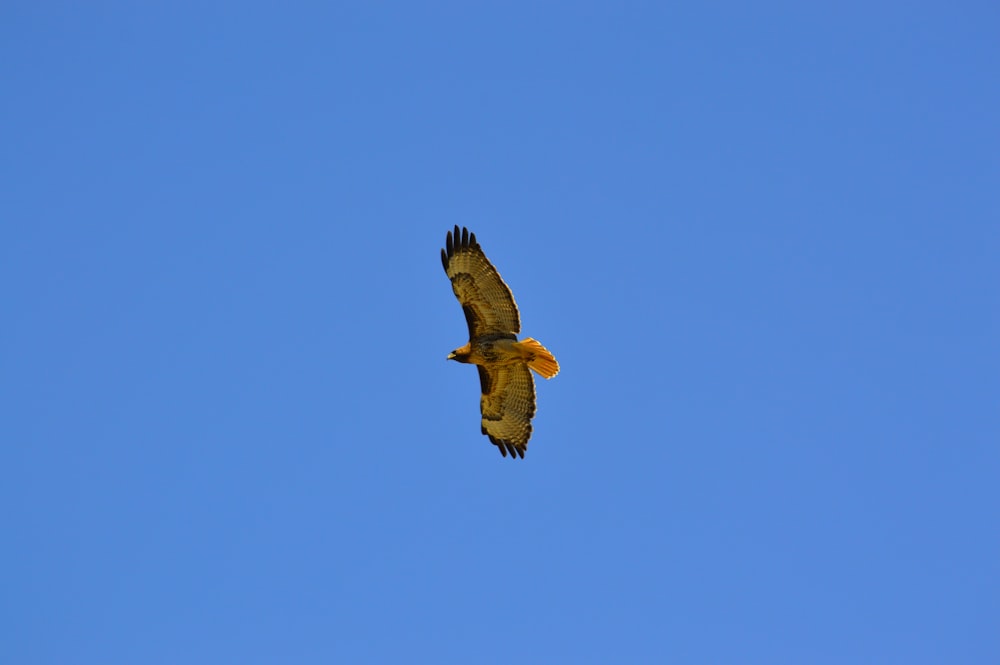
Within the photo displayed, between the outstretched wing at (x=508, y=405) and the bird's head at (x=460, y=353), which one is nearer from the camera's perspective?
the bird's head at (x=460, y=353)

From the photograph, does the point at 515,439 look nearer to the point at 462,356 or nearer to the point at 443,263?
the point at 462,356

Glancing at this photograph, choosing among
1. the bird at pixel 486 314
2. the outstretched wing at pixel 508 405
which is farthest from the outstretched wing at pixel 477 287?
the outstretched wing at pixel 508 405

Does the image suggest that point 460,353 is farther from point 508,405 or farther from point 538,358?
point 508,405

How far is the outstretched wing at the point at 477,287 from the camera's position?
16.9 meters

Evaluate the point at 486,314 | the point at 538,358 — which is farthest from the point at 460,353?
the point at 538,358

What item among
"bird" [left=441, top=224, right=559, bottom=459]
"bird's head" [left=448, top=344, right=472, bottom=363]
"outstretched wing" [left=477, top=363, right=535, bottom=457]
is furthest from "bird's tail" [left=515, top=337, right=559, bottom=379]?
"bird's head" [left=448, top=344, right=472, bottom=363]

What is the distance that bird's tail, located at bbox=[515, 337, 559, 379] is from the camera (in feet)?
55.8

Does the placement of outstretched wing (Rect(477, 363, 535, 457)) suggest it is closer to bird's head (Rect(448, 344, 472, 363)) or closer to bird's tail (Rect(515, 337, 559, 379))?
bird's tail (Rect(515, 337, 559, 379))

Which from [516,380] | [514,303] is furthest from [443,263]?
[516,380]

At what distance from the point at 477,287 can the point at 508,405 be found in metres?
2.46

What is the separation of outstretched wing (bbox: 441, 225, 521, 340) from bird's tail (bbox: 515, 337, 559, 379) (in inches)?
10.0

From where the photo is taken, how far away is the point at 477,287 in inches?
671

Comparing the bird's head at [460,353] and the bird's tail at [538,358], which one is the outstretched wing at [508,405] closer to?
the bird's tail at [538,358]

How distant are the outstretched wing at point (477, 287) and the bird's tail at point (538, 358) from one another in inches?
10.0
